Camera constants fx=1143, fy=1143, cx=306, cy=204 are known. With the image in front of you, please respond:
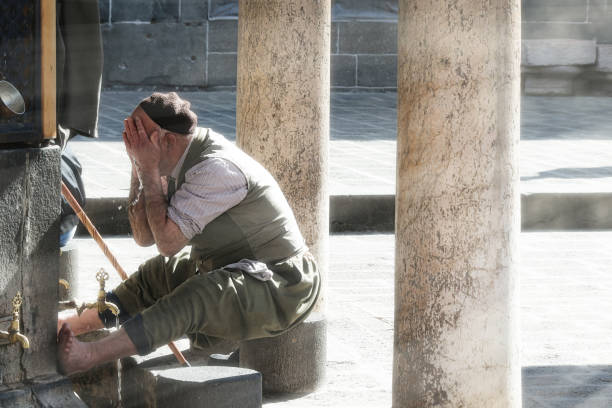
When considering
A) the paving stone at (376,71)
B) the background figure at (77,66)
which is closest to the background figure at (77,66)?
the background figure at (77,66)

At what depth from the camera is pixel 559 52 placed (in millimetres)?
14492

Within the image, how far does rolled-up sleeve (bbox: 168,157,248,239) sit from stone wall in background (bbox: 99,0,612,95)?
33.0 feet

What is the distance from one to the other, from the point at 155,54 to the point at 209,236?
10211 mm

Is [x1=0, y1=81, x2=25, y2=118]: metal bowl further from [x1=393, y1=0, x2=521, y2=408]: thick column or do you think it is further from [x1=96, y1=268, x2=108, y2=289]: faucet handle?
[x1=393, y1=0, x2=521, y2=408]: thick column

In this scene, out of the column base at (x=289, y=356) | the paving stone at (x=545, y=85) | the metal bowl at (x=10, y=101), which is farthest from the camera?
the paving stone at (x=545, y=85)

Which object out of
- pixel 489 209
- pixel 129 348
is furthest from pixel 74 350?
pixel 489 209

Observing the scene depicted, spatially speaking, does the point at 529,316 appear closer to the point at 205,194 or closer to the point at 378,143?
the point at 205,194

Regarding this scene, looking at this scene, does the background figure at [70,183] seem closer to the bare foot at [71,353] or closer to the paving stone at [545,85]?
the bare foot at [71,353]

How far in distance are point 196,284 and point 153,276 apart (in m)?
0.53


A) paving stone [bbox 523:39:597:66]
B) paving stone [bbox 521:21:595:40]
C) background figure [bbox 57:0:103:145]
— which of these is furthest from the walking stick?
paving stone [bbox 521:21:595:40]

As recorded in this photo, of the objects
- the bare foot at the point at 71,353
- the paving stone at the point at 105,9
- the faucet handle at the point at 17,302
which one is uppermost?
the paving stone at the point at 105,9

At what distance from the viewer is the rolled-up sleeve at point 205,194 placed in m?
3.90

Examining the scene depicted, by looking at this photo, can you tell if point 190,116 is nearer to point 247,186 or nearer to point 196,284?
point 247,186

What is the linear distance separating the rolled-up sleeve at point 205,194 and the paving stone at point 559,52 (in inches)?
436
